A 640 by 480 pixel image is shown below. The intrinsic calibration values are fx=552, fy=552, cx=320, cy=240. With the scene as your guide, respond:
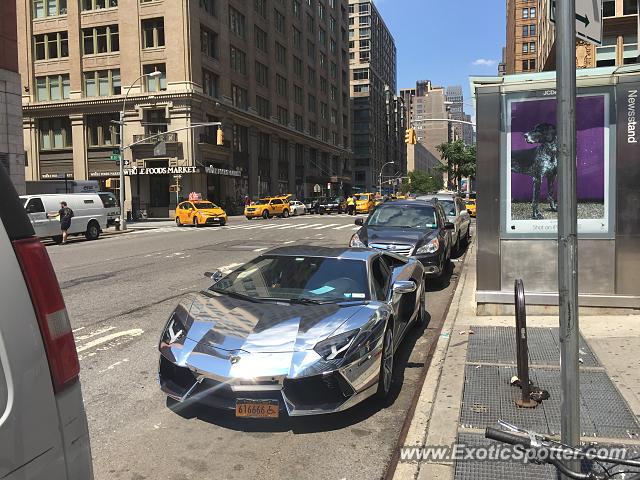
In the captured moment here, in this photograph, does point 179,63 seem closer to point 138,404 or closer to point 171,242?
point 171,242

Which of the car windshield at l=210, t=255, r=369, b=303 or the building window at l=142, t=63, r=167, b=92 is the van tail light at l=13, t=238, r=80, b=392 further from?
the building window at l=142, t=63, r=167, b=92

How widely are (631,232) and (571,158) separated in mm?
5289

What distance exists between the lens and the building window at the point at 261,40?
6188 cm

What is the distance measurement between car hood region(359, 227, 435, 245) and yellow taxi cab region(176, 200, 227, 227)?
2387 centimetres

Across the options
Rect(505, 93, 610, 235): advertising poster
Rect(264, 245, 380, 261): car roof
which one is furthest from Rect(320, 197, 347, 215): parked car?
Rect(264, 245, 380, 261): car roof

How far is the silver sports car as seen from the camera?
4.04 meters

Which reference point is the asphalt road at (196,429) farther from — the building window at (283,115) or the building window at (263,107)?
the building window at (283,115)

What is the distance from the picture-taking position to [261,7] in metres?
62.9

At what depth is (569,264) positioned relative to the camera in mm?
2674

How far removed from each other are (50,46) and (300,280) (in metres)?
54.2

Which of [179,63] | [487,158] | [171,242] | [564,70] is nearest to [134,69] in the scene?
[179,63]

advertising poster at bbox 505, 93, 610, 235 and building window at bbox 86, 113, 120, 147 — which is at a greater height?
building window at bbox 86, 113, 120, 147

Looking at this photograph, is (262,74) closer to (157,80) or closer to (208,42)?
(208,42)

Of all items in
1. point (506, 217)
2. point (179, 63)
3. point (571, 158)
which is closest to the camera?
point (571, 158)
